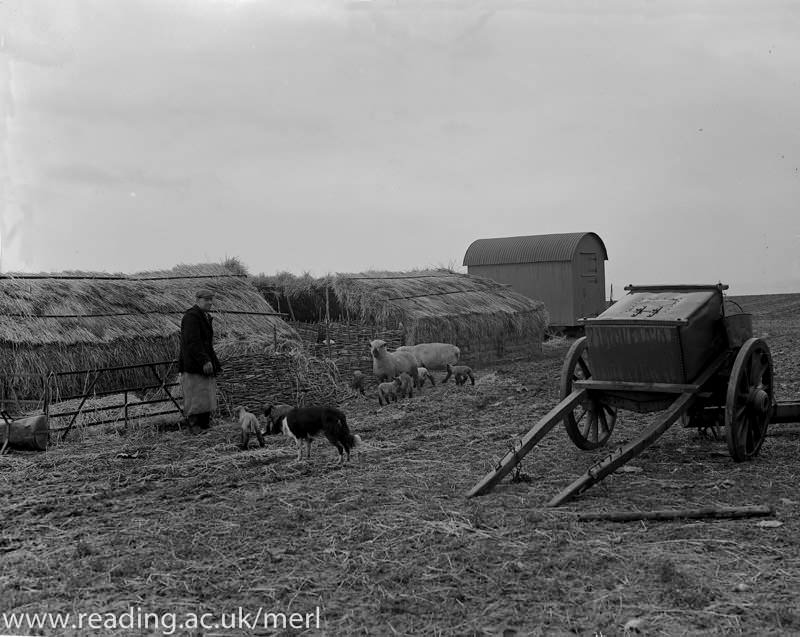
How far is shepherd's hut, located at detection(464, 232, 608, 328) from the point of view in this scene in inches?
1329

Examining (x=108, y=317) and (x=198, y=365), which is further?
(x=108, y=317)

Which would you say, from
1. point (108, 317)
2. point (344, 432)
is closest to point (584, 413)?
point (344, 432)

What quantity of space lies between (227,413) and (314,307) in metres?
9.66

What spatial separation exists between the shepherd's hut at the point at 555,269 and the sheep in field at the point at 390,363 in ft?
55.7

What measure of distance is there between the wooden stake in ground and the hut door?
1082 inches

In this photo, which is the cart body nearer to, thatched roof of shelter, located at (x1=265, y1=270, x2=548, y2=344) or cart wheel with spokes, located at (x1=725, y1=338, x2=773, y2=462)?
cart wheel with spokes, located at (x1=725, y1=338, x2=773, y2=462)

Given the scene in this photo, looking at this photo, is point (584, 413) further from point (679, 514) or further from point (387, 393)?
point (387, 393)

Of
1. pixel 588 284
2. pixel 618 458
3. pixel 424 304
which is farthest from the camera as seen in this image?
pixel 588 284

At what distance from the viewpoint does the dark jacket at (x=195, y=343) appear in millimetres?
12383

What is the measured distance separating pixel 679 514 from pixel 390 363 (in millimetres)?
10082

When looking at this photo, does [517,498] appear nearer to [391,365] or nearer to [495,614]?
[495,614]

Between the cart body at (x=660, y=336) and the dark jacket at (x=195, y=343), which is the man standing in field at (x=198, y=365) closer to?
the dark jacket at (x=195, y=343)

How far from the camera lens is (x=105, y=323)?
16094mm

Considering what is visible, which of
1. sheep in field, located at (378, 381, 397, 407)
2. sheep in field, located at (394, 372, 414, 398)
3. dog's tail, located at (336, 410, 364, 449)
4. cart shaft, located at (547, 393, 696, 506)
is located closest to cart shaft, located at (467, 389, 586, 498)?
cart shaft, located at (547, 393, 696, 506)
